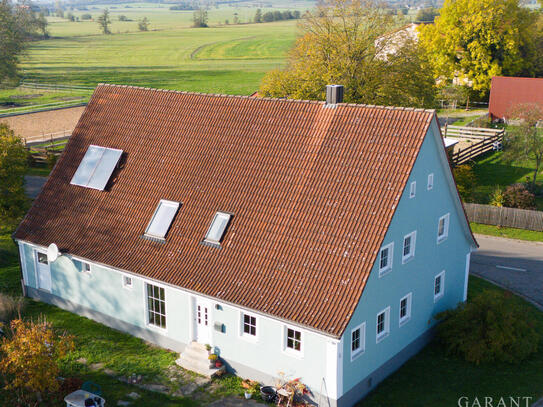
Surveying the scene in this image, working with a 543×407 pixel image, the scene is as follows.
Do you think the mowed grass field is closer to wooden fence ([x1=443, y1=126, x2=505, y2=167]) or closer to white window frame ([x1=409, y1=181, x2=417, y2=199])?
wooden fence ([x1=443, y1=126, x2=505, y2=167])

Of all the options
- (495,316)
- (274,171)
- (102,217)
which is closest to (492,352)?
(495,316)

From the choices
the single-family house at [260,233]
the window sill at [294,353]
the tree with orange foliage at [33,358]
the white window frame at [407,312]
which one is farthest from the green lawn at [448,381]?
the tree with orange foliage at [33,358]

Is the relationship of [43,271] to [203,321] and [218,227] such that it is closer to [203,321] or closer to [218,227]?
[203,321]

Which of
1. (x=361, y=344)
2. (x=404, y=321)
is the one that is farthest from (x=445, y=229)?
(x=361, y=344)

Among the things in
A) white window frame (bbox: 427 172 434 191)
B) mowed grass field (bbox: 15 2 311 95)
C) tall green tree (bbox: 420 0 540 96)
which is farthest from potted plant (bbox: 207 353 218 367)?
mowed grass field (bbox: 15 2 311 95)

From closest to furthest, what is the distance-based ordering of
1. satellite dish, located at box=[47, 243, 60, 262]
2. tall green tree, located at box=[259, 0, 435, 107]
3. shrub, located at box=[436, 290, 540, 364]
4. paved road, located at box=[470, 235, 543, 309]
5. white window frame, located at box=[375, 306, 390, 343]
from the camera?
white window frame, located at box=[375, 306, 390, 343], shrub, located at box=[436, 290, 540, 364], satellite dish, located at box=[47, 243, 60, 262], paved road, located at box=[470, 235, 543, 309], tall green tree, located at box=[259, 0, 435, 107]
